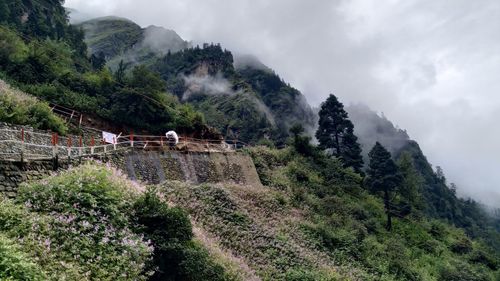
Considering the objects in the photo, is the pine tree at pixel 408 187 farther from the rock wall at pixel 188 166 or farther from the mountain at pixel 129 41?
the mountain at pixel 129 41

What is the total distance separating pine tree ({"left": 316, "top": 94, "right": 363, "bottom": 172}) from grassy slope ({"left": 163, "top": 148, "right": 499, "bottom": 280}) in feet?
20.2

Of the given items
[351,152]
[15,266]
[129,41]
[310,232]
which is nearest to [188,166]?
[310,232]

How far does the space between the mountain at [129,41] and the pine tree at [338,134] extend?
80210 mm

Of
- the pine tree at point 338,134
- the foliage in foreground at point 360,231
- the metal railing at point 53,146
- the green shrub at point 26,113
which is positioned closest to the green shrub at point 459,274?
the foliage in foreground at point 360,231

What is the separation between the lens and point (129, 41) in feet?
484

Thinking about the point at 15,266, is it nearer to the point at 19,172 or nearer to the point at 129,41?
the point at 19,172

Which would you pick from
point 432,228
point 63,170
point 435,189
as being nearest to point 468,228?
point 435,189

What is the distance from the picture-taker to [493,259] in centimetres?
4028

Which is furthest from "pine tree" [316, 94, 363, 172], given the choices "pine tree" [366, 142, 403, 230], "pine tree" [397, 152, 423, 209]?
"pine tree" [366, 142, 403, 230]

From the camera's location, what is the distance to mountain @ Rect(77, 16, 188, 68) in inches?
5217

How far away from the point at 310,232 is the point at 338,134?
26.9 metres

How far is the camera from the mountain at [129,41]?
132 metres

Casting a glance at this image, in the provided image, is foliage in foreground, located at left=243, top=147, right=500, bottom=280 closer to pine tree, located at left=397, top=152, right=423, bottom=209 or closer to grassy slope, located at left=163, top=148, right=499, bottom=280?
grassy slope, located at left=163, top=148, right=499, bottom=280

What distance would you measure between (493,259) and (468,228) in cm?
4053
